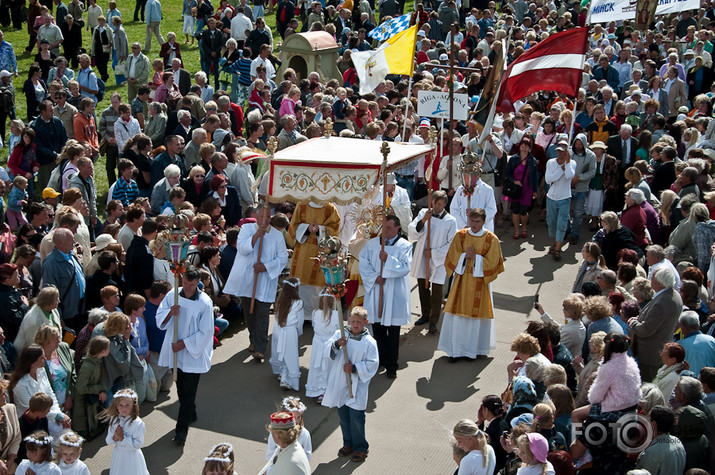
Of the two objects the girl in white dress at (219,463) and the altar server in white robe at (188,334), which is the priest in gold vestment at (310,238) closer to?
the altar server in white robe at (188,334)

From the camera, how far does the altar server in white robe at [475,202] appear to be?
12.7 m

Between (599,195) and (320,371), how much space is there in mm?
7255

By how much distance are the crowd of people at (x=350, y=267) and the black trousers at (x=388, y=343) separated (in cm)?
4

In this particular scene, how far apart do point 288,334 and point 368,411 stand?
4.11 ft

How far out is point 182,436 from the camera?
907 cm

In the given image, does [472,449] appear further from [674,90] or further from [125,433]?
[674,90]

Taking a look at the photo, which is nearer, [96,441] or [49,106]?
[96,441]

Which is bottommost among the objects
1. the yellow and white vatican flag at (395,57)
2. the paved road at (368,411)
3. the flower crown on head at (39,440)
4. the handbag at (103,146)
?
the paved road at (368,411)

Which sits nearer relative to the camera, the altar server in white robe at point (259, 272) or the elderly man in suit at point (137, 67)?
the altar server in white robe at point (259, 272)

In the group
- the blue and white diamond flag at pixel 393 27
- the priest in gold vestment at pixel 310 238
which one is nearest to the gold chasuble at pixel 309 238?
the priest in gold vestment at pixel 310 238

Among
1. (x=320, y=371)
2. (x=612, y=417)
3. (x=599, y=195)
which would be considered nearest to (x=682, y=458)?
(x=612, y=417)

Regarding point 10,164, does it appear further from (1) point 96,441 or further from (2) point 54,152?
(1) point 96,441

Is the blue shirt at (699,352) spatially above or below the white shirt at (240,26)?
below

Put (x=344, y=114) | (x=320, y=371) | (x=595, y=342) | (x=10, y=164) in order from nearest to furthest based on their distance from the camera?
(x=595, y=342) < (x=320, y=371) < (x=10, y=164) < (x=344, y=114)
